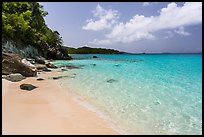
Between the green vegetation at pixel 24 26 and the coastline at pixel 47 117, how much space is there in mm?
24637

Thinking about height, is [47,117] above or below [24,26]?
below

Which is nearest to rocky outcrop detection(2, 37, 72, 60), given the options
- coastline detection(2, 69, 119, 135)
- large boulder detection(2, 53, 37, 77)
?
large boulder detection(2, 53, 37, 77)

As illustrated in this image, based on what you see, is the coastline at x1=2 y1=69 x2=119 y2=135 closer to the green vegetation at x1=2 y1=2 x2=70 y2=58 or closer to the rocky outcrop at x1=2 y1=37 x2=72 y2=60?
the rocky outcrop at x1=2 y1=37 x2=72 y2=60

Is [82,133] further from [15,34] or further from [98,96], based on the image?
[15,34]

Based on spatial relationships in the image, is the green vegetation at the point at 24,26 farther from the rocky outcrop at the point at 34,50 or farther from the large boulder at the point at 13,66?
the large boulder at the point at 13,66

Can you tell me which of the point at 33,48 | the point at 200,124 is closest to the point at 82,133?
the point at 200,124

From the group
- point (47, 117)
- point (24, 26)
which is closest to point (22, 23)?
point (24, 26)

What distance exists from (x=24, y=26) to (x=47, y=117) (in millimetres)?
32722

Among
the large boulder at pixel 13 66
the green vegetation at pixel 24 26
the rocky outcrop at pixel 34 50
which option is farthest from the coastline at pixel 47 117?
the green vegetation at pixel 24 26

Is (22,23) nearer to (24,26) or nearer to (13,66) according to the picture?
(24,26)

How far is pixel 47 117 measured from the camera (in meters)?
6.56

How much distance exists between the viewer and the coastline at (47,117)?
5.46m

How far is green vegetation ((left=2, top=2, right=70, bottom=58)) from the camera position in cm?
3316

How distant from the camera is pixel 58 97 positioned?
32.2 ft
